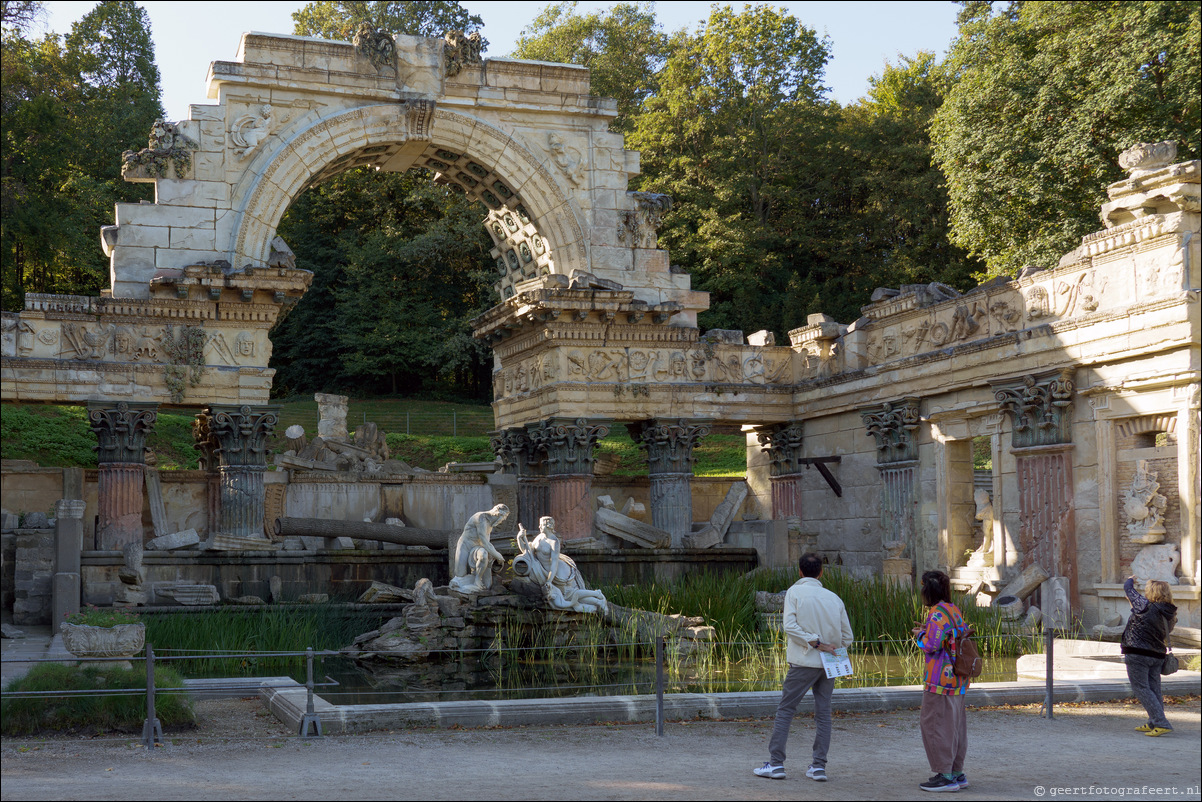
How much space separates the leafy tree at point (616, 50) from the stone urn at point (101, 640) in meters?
35.5

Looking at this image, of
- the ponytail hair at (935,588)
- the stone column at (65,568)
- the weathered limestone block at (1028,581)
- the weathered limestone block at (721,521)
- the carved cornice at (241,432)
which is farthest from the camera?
the weathered limestone block at (721,521)

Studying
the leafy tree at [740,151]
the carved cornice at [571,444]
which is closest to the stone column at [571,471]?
the carved cornice at [571,444]

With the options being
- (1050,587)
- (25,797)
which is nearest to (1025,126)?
(1050,587)

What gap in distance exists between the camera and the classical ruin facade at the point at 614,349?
53.1ft

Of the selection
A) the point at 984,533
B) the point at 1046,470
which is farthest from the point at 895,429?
the point at 1046,470

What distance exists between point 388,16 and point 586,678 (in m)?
39.2

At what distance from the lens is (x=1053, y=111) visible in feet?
90.7

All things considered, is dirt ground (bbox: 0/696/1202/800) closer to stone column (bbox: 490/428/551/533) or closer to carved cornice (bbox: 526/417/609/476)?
carved cornice (bbox: 526/417/609/476)

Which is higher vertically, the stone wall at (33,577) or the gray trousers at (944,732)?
the stone wall at (33,577)

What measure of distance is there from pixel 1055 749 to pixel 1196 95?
20513mm

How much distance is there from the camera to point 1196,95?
25.4 m

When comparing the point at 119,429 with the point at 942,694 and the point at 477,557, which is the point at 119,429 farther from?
the point at 942,694

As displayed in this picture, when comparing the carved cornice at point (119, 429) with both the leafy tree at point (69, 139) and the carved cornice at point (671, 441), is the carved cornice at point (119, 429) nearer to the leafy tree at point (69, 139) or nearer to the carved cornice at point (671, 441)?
the carved cornice at point (671, 441)

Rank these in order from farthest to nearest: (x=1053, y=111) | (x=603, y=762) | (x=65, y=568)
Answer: (x=1053, y=111)
(x=65, y=568)
(x=603, y=762)
